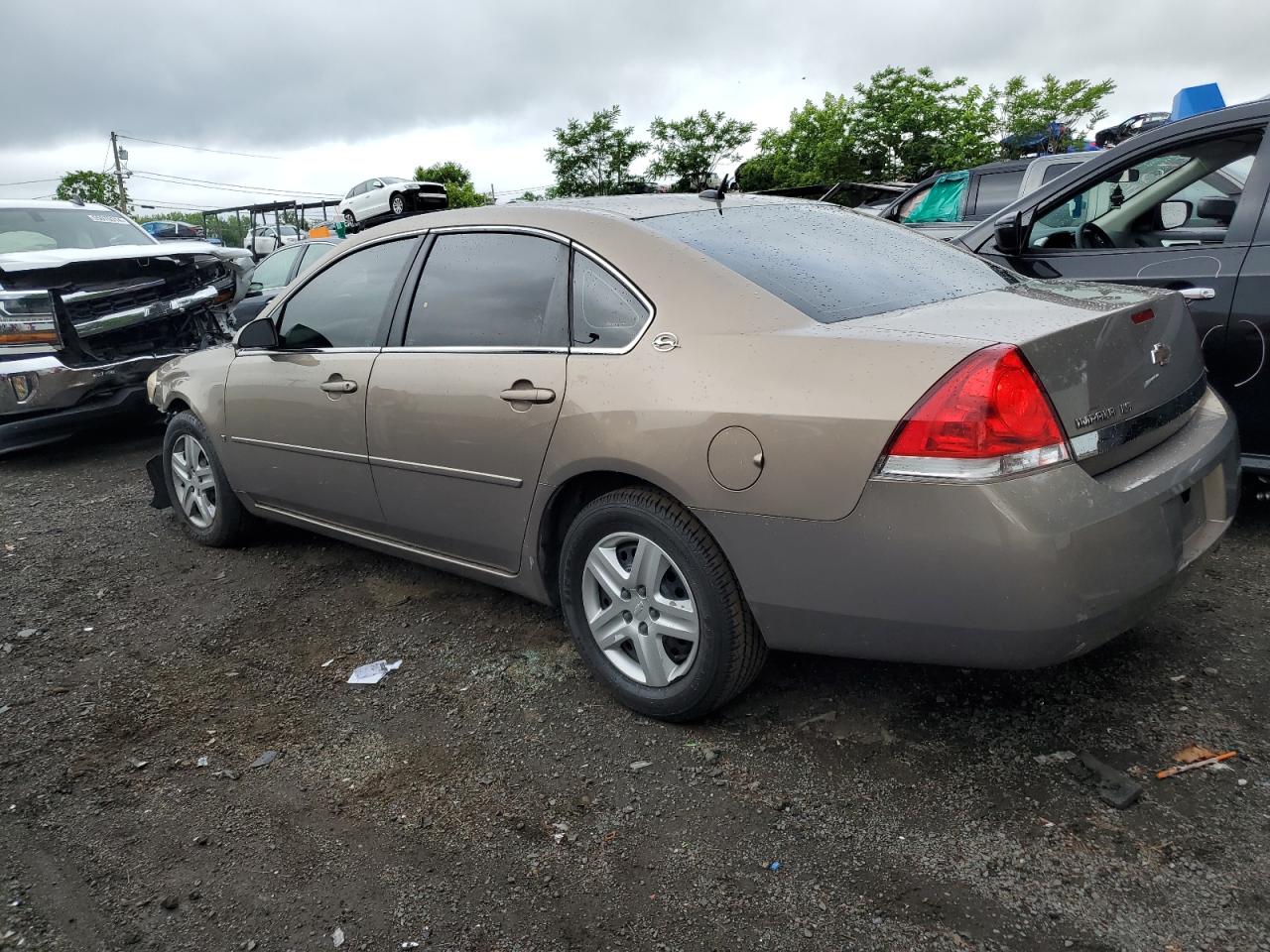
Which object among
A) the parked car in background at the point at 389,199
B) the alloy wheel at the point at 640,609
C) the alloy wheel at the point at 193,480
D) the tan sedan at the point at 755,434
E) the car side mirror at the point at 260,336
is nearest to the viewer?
the tan sedan at the point at 755,434

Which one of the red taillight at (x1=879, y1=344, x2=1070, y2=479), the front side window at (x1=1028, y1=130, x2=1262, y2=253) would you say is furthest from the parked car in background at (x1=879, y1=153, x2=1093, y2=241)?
the red taillight at (x1=879, y1=344, x2=1070, y2=479)

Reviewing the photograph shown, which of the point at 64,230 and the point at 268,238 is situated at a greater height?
the point at 64,230

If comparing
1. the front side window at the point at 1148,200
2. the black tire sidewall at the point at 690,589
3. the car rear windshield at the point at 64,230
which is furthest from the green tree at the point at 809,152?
the black tire sidewall at the point at 690,589

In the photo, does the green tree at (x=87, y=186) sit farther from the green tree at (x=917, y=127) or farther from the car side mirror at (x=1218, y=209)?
the car side mirror at (x=1218, y=209)

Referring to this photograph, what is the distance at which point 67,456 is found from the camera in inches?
288

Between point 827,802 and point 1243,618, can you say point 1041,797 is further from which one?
point 1243,618

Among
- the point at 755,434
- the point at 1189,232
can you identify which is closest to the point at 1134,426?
the point at 755,434

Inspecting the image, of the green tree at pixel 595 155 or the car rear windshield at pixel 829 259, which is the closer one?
the car rear windshield at pixel 829 259

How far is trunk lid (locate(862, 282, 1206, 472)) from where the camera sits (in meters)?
2.32

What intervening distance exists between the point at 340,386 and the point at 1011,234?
3.10 m

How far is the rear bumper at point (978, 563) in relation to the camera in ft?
7.18

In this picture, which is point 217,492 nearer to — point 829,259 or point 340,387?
point 340,387

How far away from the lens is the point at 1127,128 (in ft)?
49.9

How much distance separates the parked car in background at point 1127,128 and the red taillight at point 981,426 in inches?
496
